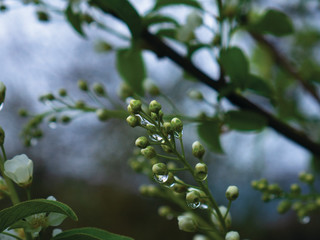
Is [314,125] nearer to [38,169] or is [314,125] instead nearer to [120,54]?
[120,54]

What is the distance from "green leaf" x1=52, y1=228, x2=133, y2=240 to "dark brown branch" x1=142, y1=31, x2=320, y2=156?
1.16 ft

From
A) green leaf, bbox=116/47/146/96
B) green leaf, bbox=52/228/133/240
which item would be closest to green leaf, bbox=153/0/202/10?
green leaf, bbox=116/47/146/96

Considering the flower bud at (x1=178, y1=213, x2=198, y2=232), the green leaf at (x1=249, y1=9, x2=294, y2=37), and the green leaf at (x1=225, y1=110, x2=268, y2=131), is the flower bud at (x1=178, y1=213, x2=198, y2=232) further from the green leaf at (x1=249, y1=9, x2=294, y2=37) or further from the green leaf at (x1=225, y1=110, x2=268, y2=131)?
the green leaf at (x1=249, y1=9, x2=294, y2=37)

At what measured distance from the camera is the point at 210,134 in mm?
639

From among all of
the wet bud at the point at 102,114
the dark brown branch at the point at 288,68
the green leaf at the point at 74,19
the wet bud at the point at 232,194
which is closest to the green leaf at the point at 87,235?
the wet bud at the point at 232,194

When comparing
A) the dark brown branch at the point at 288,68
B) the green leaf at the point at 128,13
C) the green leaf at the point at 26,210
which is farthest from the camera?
the dark brown branch at the point at 288,68

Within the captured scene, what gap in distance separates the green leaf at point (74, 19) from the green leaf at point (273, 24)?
305 millimetres

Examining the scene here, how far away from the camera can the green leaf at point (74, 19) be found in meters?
0.62

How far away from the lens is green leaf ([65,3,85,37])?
62cm

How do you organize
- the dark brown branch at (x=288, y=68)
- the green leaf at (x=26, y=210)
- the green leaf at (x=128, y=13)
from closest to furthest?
1. the green leaf at (x=26, y=210)
2. the green leaf at (x=128, y=13)
3. the dark brown branch at (x=288, y=68)

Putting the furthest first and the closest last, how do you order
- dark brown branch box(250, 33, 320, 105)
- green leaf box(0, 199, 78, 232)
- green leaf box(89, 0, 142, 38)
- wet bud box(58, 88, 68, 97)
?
dark brown branch box(250, 33, 320, 105), wet bud box(58, 88, 68, 97), green leaf box(89, 0, 142, 38), green leaf box(0, 199, 78, 232)

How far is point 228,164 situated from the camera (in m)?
2.34

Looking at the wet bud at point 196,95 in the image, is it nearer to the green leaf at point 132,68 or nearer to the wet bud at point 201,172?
the green leaf at point 132,68

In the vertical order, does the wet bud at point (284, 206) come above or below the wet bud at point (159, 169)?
below
